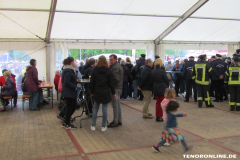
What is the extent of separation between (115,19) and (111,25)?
19.3 inches

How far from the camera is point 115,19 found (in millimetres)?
9516

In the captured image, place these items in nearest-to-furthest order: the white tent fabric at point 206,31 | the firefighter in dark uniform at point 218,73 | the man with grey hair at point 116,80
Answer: the man with grey hair at point 116,80 → the firefighter in dark uniform at point 218,73 → the white tent fabric at point 206,31

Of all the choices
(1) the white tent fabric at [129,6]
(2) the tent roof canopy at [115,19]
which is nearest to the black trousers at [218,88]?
(2) the tent roof canopy at [115,19]

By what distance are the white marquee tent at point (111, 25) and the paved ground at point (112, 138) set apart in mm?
3648

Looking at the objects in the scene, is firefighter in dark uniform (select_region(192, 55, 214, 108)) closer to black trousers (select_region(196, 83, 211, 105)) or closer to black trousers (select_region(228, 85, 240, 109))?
black trousers (select_region(196, 83, 211, 105))

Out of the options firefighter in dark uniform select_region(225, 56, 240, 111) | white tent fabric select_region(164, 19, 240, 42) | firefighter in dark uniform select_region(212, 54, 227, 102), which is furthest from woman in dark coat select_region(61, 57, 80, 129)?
white tent fabric select_region(164, 19, 240, 42)

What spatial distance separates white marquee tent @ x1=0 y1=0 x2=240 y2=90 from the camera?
8.36m

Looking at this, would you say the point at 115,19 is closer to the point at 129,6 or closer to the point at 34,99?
the point at 129,6

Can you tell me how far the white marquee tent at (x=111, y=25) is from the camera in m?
8.36

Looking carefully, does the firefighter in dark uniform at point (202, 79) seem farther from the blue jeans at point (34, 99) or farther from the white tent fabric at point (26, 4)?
the blue jeans at point (34, 99)

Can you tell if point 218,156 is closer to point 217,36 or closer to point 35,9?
point 35,9

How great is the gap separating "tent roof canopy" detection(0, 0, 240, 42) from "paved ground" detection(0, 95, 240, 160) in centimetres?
364

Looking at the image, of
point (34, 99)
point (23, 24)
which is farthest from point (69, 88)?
point (23, 24)

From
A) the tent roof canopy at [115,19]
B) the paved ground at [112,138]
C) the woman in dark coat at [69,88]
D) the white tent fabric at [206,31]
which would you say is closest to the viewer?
the paved ground at [112,138]
